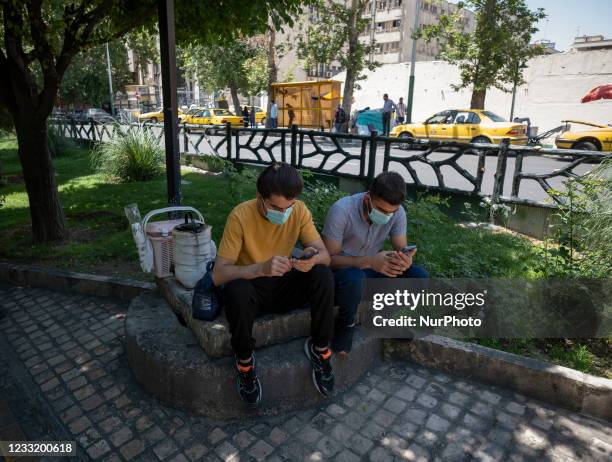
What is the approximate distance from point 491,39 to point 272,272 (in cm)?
2019

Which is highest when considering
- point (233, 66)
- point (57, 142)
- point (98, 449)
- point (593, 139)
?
point (233, 66)

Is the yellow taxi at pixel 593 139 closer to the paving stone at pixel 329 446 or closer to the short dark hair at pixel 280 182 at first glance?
the short dark hair at pixel 280 182

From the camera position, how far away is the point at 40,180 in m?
5.32

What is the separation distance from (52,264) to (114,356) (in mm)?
2164

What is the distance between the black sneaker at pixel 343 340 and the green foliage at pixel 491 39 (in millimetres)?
19672

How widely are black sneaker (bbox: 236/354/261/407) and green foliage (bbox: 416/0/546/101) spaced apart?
20.2 metres

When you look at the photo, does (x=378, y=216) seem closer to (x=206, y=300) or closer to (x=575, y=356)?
(x=206, y=300)

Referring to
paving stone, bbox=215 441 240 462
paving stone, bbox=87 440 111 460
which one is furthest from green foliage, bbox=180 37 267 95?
paving stone, bbox=215 441 240 462

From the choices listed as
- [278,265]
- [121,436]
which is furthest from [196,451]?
[278,265]

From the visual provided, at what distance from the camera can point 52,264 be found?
4906 mm

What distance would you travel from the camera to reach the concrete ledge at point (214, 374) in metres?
2.71

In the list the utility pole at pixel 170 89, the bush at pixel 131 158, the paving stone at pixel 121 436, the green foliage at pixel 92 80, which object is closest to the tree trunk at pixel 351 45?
the bush at pixel 131 158

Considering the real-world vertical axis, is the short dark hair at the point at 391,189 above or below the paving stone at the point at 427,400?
above

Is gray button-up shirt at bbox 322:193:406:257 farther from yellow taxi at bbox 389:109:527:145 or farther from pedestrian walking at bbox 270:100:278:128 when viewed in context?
pedestrian walking at bbox 270:100:278:128
